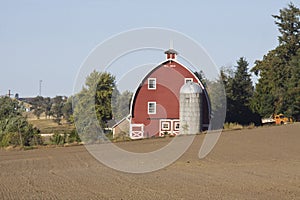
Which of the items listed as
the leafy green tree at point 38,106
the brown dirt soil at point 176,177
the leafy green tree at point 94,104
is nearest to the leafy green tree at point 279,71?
the leafy green tree at point 94,104

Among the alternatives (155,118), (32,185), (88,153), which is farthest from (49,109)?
(32,185)

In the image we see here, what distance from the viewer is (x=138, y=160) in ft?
88.1

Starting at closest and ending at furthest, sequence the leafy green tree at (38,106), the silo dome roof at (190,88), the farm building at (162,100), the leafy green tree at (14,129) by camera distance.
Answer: the leafy green tree at (14,129) < the silo dome roof at (190,88) < the farm building at (162,100) < the leafy green tree at (38,106)

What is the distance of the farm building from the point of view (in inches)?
2009

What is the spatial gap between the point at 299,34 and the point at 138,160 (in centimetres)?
5808

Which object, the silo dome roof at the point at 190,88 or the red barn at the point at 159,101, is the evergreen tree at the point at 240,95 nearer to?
the red barn at the point at 159,101

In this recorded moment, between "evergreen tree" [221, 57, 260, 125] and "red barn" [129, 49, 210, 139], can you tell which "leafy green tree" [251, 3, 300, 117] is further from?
"red barn" [129, 49, 210, 139]

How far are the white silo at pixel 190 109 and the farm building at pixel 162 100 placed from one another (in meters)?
0.09

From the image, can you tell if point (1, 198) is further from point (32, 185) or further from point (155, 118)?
point (155, 118)

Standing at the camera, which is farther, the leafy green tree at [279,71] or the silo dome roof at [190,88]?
the leafy green tree at [279,71]

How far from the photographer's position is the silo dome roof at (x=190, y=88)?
49000mm

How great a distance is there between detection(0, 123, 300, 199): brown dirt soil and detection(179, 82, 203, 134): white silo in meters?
14.8

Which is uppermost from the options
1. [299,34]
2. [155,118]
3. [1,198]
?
[299,34]

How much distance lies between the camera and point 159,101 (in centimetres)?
5331
